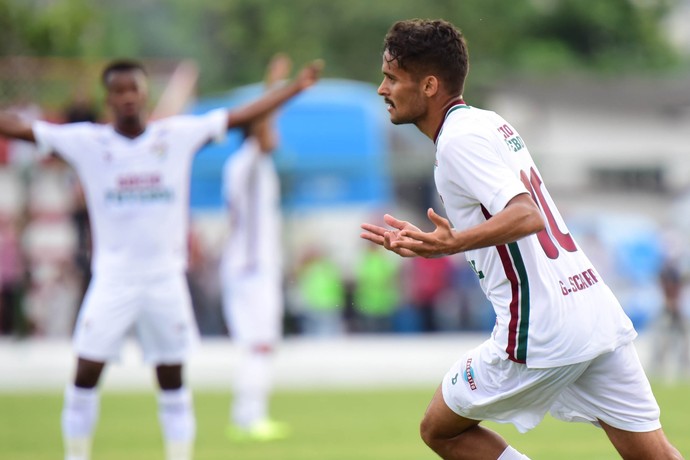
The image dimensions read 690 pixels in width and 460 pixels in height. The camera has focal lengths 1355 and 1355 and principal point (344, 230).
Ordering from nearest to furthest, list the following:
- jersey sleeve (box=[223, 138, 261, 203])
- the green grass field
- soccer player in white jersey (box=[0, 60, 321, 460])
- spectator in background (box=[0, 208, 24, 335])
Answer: soccer player in white jersey (box=[0, 60, 321, 460]), the green grass field, jersey sleeve (box=[223, 138, 261, 203]), spectator in background (box=[0, 208, 24, 335])

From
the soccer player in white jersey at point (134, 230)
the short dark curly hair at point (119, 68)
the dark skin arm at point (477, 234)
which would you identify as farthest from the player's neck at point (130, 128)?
the dark skin arm at point (477, 234)

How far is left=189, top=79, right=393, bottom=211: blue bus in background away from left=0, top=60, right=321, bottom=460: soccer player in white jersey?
9.80m

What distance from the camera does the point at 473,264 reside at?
6.04 metres

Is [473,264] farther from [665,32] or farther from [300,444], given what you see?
[665,32]

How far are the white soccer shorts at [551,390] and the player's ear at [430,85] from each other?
113cm

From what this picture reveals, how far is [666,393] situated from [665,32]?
148 ft

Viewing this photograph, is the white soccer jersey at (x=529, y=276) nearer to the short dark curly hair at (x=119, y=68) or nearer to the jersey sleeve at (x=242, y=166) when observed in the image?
the short dark curly hair at (x=119, y=68)

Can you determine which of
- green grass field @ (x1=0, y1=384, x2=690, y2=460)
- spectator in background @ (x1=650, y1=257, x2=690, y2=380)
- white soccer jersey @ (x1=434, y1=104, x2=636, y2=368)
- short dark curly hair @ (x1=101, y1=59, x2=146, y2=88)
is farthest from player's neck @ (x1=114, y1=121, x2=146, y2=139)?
spectator in background @ (x1=650, y1=257, x2=690, y2=380)

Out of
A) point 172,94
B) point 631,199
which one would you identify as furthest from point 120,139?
point 631,199

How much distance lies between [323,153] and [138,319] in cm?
1671

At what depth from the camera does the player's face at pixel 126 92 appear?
874 cm

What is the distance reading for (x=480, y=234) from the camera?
5.35 m

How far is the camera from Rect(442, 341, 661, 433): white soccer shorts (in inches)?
230

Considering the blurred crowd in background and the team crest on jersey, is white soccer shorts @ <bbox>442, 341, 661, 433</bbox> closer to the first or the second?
the team crest on jersey
